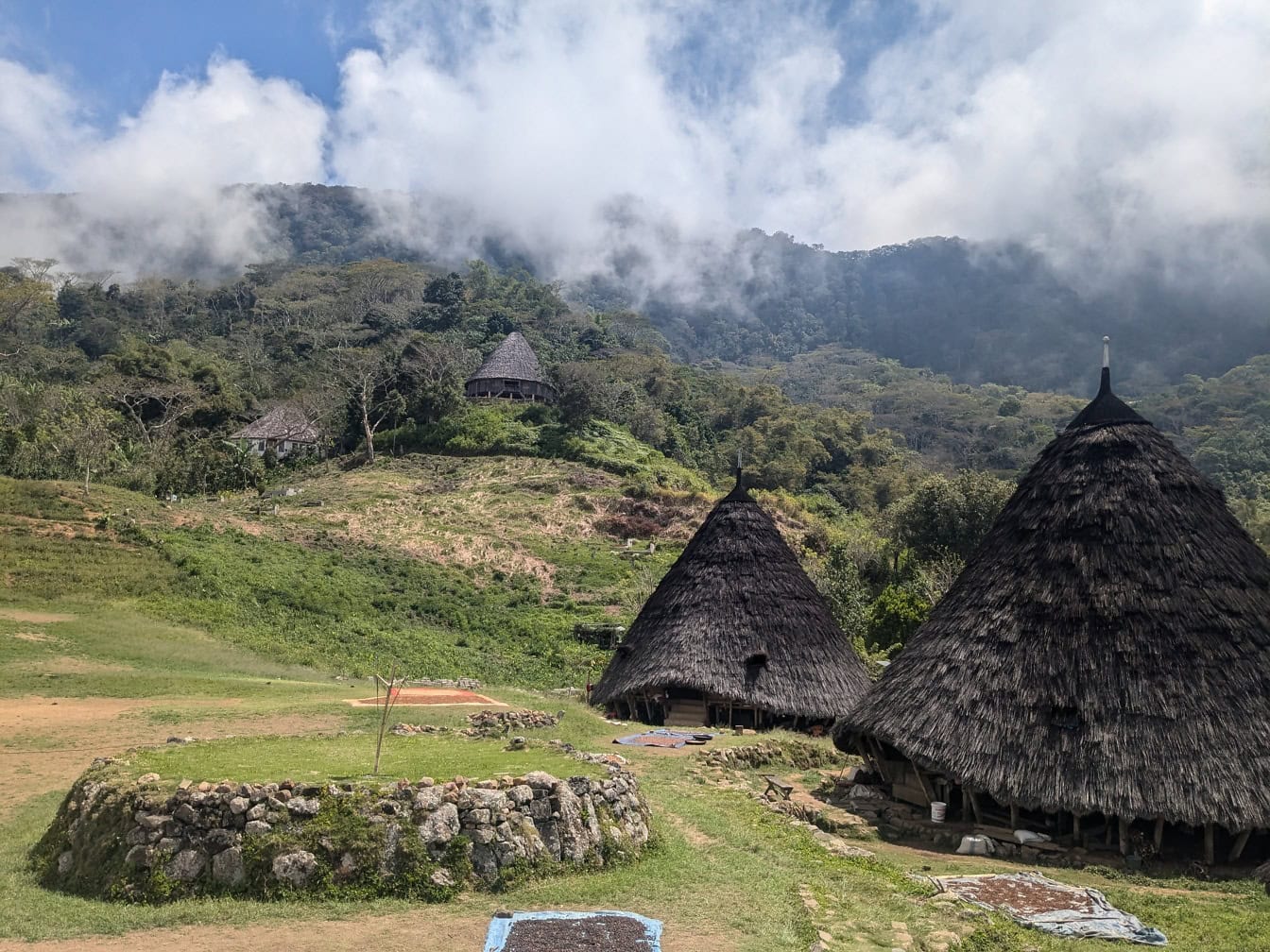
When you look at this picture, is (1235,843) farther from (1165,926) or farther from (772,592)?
(772,592)

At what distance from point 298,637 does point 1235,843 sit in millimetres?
25572

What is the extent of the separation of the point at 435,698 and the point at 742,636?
766 centimetres

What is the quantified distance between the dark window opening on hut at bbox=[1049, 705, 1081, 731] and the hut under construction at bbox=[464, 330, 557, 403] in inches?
2339

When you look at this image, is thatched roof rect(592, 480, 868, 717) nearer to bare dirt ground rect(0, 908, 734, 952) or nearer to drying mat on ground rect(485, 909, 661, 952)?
drying mat on ground rect(485, 909, 661, 952)

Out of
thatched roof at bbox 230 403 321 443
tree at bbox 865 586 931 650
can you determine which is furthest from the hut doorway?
thatched roof at bbox 230 403 321 443

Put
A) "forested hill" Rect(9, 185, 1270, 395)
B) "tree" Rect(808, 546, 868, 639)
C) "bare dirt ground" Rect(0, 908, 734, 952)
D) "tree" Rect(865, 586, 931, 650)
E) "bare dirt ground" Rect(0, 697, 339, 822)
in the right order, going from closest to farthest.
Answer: "bare dirt ground" Rect(0, 908, 734, 952) → "bare dirt ground" Rect(0, 697, 339, 822) → "tree" Rect(865, 586, 931, 650) → "tree" Rect(808, 546, 868, 639) → "forested hill" Rect(9, 185, 1270, 395)

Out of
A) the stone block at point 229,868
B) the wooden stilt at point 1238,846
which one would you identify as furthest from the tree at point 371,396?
the wooden stilt at point 1238,846

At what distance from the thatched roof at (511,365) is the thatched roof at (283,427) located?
12278mm

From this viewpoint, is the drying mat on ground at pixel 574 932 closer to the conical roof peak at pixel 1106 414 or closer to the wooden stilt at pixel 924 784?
the wooden stilt at pixel 924 784

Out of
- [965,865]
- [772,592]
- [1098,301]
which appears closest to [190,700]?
[772,592]

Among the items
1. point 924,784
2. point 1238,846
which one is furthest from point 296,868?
point 1238,846

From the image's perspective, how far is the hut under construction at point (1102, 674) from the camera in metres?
12.5

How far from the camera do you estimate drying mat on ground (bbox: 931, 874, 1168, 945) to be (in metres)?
9.30

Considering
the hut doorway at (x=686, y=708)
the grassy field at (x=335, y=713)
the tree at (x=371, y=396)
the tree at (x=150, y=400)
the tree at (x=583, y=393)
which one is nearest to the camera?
the grassy field at (x=335, y=713)
